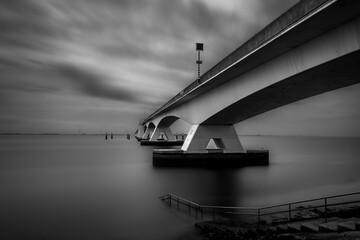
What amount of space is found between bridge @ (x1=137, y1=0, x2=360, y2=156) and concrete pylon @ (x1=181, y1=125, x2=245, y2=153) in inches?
95.2

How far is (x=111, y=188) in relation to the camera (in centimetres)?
2039

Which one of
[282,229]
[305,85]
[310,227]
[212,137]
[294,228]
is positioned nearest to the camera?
[310,227]

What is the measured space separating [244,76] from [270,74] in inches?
138

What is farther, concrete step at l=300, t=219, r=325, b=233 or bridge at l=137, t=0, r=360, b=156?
bridge at l=137, t=0, r=360, b=156

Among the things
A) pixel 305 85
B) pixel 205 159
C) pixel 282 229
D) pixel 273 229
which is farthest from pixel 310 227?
pixel 205 159

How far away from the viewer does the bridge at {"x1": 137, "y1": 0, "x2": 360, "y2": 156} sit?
10227 millimetres

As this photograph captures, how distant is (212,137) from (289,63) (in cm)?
1691

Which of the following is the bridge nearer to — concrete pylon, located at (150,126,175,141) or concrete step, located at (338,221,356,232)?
concrete step, located at (338,221,356,232)

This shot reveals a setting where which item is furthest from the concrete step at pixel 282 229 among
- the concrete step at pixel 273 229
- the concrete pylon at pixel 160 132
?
the concrete pylon at pixel 160 132

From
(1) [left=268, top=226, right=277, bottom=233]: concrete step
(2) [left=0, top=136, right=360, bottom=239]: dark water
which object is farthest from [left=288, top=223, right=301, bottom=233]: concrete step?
(2) [left=0, top=136, right=360, bottom=239]: dark water

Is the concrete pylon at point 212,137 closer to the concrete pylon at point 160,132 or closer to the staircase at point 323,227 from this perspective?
the staircase at point 323,227

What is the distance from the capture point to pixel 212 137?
3006 centimetres

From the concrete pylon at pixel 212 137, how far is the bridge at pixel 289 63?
7.93 ft

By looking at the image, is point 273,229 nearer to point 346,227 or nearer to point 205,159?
point 346,227
